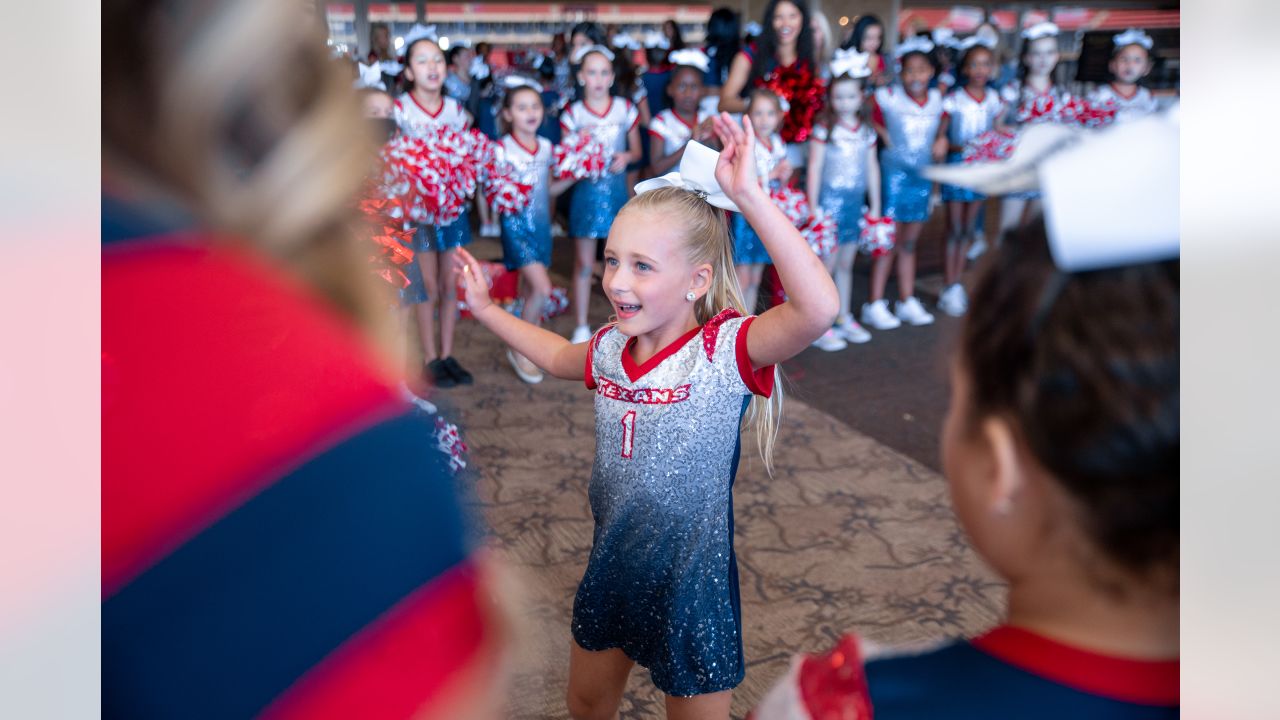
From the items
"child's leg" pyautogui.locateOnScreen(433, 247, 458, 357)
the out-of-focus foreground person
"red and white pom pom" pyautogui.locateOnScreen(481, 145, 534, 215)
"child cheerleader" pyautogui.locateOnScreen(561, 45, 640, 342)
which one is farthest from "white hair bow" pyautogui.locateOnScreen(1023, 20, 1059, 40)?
the out-of-focus foreground person

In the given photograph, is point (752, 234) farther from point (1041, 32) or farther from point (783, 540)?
point (1041, 32)

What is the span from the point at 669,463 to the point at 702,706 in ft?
1.41

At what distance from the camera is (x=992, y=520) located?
731 mm

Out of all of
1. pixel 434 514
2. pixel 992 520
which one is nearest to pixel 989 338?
pixel 992 520

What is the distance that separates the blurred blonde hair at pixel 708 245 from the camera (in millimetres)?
1929

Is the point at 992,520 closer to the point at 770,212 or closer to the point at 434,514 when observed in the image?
the point at 434,514

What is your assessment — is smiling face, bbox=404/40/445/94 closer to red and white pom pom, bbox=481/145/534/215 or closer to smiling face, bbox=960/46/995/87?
red and white pom pom, bbox=481/145/534/215

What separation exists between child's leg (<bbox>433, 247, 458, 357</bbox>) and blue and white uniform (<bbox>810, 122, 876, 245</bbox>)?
1.98 metres

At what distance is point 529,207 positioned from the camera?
500 centimetres

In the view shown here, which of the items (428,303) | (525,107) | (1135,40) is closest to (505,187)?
(525,107)

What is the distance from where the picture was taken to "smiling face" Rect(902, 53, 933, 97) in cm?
614

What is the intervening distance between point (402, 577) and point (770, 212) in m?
1.09

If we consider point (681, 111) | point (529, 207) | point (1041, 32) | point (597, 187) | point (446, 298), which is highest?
point (1041, 32)

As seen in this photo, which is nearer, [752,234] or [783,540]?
[783,540]
